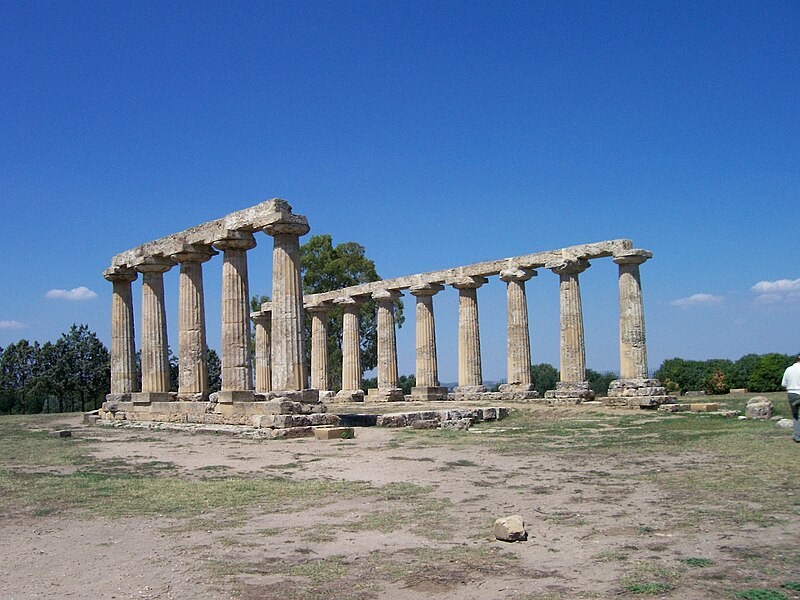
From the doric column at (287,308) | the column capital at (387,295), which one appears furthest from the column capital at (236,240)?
the column capital at (387,295)

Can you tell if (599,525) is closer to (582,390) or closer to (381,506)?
(381,506)

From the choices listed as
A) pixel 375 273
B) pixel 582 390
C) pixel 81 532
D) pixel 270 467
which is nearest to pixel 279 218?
pixel 270 467

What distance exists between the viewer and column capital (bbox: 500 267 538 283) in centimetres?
3641

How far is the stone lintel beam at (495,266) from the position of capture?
3300 cm

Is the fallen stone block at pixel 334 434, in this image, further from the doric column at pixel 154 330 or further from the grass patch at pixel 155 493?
the doric column at pixel 154 330

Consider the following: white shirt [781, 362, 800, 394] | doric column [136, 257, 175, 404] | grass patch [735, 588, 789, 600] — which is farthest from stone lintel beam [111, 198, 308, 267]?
grass patch [735, 588, 789, 600]

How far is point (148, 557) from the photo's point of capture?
749 centimetres

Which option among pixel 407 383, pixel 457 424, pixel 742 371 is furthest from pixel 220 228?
pixel 407 383

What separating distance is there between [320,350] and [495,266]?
12511 mm

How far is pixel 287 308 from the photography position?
22844 mm

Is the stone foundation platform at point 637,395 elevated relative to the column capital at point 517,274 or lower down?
lower down

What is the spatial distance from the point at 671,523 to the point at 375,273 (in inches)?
1953

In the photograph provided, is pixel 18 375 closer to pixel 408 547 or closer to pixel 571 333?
pixel 571 333

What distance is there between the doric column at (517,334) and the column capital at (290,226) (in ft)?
53.7
